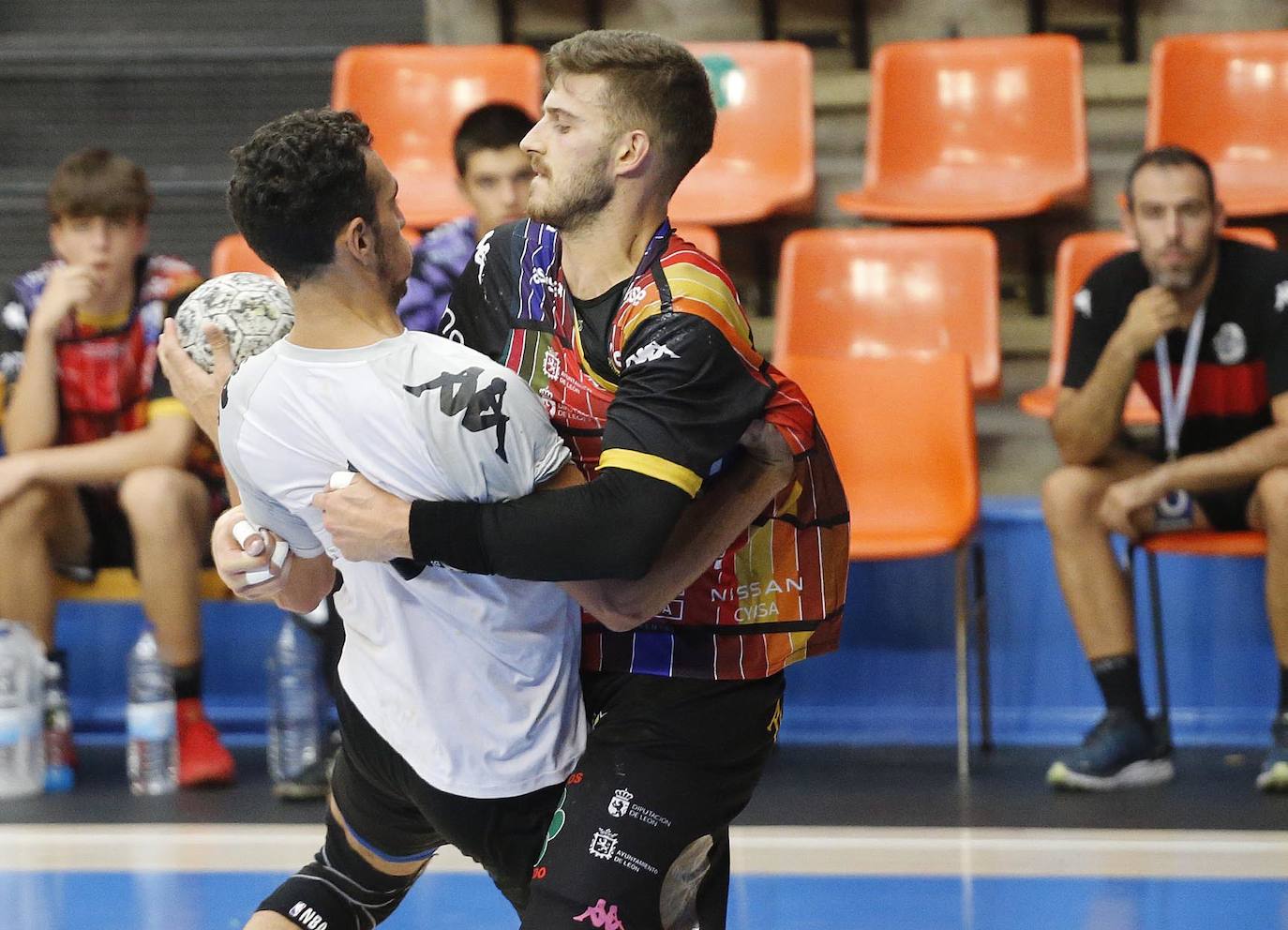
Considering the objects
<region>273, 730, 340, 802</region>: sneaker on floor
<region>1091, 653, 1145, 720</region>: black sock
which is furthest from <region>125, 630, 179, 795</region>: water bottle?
<region>1091, 653, 1145, 720</region>: black sock

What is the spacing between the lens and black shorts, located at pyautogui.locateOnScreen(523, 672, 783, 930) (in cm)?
209

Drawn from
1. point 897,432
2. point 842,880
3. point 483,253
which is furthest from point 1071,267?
point 483,253

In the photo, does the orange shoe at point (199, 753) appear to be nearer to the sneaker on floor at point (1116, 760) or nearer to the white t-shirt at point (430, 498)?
the sneaker on floor at point (1116, 760)

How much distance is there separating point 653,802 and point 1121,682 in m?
2.51

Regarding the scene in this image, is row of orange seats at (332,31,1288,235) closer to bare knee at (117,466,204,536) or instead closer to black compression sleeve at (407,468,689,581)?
bare knee at (117,466,204,536)

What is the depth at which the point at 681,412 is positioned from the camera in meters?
2.00

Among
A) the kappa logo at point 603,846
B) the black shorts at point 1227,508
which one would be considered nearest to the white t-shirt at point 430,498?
the kappa logo at point 603,846

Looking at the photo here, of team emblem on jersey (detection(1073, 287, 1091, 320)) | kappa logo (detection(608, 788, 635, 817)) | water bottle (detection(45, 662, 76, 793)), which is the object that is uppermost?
kappa logo (detection(608, 788, 635, 817))

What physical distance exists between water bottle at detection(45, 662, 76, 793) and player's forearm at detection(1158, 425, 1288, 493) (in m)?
2.97

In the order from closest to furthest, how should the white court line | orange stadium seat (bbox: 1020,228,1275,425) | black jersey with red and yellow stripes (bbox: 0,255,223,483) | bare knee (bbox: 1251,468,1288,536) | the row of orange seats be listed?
the white court line < bare knee (bbox: 1251,468,1288,536) < black jersey with red and yellow stripes (bbox: 0,255,223,483) < orange stadium seat (bbox: 1020,228,1275,425) < the row of orange seats

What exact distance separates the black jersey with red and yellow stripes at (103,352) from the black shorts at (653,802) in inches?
112

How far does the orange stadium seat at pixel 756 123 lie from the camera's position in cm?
602

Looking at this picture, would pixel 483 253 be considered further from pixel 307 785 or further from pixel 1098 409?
pixel 1098 409

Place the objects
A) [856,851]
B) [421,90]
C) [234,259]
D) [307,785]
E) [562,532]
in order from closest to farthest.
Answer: [562,532]
[856,851]
[307,785]
[234,259]
[421,90]
